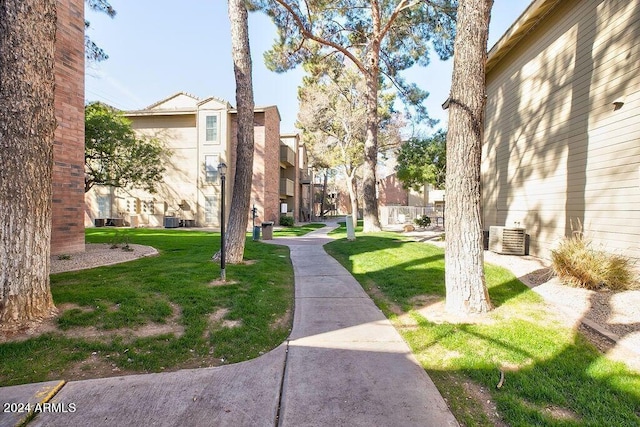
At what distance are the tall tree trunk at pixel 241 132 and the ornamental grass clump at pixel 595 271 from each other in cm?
612

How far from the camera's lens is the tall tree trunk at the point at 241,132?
710 centimetres

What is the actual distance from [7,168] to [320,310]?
159 inches

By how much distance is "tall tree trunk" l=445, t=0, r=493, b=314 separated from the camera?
13.9 ft

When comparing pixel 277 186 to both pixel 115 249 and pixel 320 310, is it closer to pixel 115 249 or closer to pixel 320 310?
pixel 115 249

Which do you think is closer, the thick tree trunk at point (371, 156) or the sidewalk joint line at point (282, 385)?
the sidewalk joint line at point (282, 385)

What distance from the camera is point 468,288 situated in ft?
13.8

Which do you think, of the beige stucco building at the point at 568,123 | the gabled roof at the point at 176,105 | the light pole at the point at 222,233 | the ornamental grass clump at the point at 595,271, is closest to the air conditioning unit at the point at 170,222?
the gabled roof at the point at 176,105

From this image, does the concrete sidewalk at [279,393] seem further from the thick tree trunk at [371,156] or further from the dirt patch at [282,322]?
the thick tree trunk at [371,156]

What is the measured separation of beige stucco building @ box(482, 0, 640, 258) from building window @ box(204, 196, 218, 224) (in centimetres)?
1651

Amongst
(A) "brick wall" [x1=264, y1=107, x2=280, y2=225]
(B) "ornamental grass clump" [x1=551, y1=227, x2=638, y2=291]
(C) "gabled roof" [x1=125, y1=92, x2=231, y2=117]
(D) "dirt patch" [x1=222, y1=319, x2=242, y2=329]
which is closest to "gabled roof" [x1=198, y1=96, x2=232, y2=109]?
(C) "gabled roof" [x1=125, y1=92, x2=231, y2=117]

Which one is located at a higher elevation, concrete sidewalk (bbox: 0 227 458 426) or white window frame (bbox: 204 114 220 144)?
white window frame (bbox: 204 114 220 144)

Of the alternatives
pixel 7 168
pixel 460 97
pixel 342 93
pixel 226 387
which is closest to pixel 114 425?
pixel 226 387

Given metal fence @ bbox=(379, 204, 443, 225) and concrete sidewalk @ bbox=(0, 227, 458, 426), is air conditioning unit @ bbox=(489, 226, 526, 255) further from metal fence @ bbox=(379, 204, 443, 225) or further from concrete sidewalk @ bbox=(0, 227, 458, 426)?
metal fence @ bbox=(379, 204, 443, 225)

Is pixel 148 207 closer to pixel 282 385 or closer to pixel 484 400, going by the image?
pixel 282 385
